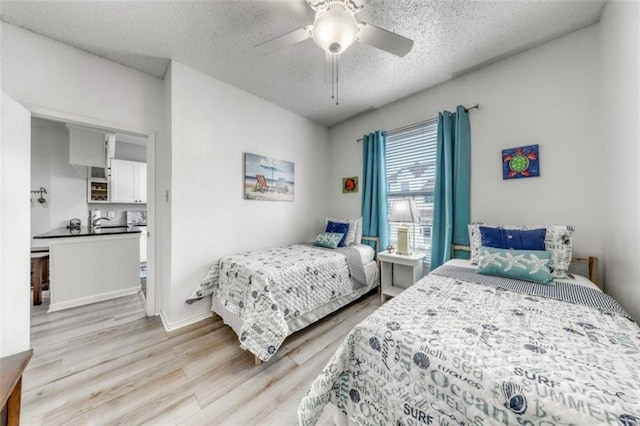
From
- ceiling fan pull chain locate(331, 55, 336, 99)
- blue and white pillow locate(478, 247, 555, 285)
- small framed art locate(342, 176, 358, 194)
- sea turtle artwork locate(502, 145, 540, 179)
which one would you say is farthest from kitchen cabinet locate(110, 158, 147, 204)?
sea turtle artwork locate(502, 145, 540, 179)

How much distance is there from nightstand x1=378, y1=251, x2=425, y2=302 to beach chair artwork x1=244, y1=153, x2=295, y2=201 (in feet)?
5.34

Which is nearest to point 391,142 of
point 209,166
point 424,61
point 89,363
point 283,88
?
point 424,61

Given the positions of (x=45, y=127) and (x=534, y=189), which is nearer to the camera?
(x=534, y=189)

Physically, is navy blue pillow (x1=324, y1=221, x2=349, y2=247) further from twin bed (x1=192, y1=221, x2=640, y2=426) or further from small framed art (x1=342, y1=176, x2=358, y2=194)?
twin bed (x1=192, y1=221, x2=640, y2=426)

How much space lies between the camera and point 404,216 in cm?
266

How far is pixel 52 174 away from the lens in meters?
3.60

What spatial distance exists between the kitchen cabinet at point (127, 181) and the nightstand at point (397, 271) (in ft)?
16.5

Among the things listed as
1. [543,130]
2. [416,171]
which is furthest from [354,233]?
[543,130]

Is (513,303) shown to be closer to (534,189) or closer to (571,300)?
(571,300)

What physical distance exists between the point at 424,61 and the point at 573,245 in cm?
218

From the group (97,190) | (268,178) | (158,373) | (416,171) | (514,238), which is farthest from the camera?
(97,190)

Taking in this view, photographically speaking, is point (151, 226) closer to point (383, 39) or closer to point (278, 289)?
point (278, 289)

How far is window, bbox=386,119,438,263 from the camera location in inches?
111

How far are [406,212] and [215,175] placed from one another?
7.48 feet
